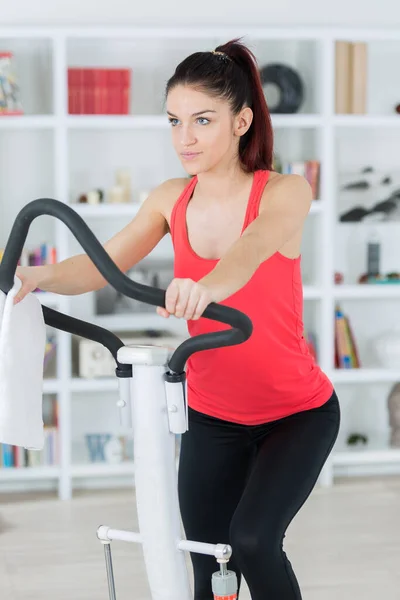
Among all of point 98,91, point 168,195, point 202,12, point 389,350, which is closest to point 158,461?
point 168,195

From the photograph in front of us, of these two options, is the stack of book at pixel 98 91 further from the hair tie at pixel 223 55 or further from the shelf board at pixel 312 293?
the hair tie at pixel 223 55

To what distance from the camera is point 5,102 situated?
3.99 m

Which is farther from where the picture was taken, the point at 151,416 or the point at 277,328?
the point at 277,328

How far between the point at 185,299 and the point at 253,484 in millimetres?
523

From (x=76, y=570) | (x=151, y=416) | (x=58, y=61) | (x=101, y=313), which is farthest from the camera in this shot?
(x=101, y=313)

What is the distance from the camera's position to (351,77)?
13.8 feet

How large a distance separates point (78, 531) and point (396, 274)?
1831mm

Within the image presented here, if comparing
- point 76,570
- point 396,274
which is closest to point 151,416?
point 76,570

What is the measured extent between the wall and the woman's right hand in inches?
104

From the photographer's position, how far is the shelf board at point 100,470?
4.10m

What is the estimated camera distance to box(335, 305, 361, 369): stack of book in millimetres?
4293

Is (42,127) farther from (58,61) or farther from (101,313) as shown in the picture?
(101,313)

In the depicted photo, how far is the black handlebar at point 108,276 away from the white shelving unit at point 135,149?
2.55 meters

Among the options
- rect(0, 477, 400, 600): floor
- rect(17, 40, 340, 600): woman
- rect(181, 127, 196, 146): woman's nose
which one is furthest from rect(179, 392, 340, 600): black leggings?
rect(0, 477, 400, 600): floor
